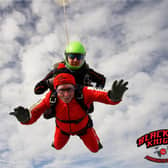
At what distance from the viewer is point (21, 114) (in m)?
4.41

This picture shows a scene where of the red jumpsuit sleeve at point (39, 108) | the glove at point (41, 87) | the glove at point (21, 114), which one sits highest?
the glove at point (41, 87)

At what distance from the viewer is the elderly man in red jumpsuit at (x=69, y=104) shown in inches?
166

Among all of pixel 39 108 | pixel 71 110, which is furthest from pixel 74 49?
pixel 39 108

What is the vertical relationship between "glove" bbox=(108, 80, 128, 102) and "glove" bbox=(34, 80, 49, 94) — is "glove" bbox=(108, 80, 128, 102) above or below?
below

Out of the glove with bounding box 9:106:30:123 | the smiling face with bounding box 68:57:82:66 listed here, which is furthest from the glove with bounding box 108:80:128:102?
the glove with bounding box 9:106:30:123

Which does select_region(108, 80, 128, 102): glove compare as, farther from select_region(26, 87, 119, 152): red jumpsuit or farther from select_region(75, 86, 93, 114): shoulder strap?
select_region(75, 86, 93, 114): shoulder strap

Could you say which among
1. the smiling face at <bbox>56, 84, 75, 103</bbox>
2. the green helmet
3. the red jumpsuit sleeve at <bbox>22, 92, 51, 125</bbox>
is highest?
the green helmet

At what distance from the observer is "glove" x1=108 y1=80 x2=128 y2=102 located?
389 centimetres

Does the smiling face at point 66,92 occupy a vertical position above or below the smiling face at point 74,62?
below

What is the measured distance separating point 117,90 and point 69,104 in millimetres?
1104

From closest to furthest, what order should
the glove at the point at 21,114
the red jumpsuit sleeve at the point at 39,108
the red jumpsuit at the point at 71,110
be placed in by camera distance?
the glove at the point at 21,114 < the red jumpsuit at the point at 71,110 < the red jumpsuit sleeve at the point at 39,108

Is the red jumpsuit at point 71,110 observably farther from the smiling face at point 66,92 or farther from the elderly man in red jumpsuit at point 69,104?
the smiling face at point 66,92

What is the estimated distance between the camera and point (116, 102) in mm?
4207

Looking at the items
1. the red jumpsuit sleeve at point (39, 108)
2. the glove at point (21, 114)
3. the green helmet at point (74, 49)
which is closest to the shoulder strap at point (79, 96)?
the green helmet at point (74, 49)
